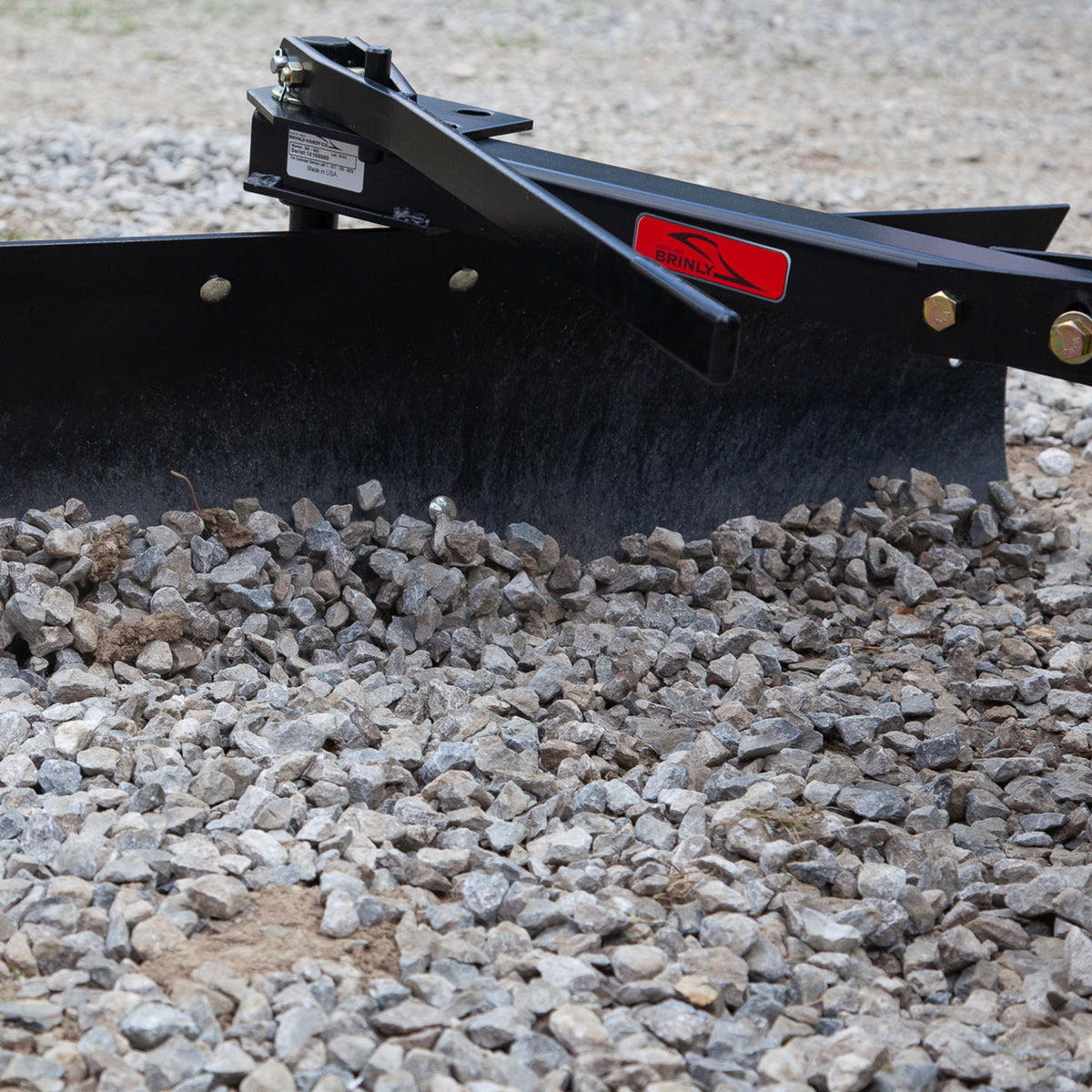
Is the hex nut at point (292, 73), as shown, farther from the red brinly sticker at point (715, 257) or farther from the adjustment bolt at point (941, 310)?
the adjustment bolt at point (941, 310)

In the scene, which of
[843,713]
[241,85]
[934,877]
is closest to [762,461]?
[843,713]

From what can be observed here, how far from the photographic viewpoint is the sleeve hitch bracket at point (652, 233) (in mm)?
1443

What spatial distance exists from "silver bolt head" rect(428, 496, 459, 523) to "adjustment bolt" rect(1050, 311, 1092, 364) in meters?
1.21

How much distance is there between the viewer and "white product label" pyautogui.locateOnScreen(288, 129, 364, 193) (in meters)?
2.11

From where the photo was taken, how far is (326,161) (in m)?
2.13

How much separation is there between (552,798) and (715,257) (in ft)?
2.57

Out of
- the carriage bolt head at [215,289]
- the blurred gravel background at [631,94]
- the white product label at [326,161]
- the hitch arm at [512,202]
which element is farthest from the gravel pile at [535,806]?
the blurred gravel background at [631,94]

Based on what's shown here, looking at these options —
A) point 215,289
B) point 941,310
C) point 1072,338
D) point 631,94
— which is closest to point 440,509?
point 215,289

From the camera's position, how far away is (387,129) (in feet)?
6.38

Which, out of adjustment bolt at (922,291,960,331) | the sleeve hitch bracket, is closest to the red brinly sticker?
the sleeve hitch bracket

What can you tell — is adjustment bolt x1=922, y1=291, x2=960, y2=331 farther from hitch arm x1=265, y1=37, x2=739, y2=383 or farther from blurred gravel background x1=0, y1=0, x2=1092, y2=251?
blurred gravel background x1=0, y1=0, x2=1092, y2=251

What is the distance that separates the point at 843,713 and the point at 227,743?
0.93 meters

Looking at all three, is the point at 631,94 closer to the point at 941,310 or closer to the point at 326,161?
the point at 326,161

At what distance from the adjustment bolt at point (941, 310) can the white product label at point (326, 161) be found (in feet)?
3.28
